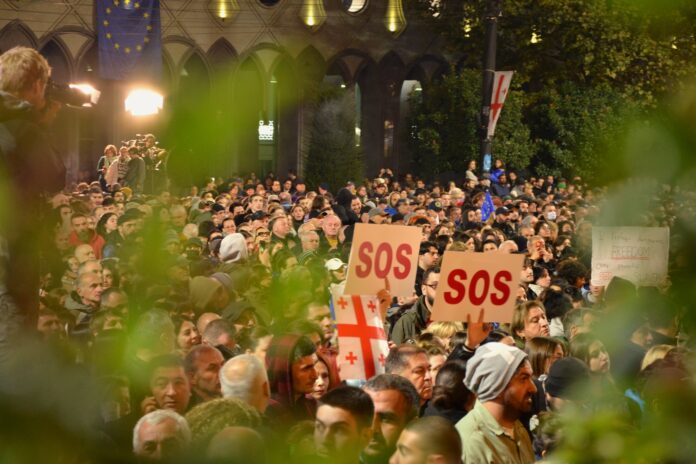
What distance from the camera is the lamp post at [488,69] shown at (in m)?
25.4

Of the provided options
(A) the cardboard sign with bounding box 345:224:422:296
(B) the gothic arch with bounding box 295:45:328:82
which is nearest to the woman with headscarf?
(A) the cardboard sign with bounding box 345:224:422:296

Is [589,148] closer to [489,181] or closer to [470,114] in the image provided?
[489,181]

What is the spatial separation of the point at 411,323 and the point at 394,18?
31.0 meters

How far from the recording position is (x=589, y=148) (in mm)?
1364

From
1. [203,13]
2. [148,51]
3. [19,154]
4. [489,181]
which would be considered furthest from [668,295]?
[203,13]

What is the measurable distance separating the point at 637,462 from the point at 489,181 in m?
25.4

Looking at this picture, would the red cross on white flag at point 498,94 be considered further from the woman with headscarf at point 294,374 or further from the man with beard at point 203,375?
the man with beard at point 203,375

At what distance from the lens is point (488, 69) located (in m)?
27.0

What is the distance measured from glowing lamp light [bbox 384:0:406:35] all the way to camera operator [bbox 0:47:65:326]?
121 ft

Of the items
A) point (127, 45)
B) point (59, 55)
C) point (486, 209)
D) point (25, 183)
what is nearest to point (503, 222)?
point (486, 209)

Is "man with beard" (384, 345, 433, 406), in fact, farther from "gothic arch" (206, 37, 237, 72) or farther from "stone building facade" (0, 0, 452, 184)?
"gothic arch" (206, 37, 237, 72)

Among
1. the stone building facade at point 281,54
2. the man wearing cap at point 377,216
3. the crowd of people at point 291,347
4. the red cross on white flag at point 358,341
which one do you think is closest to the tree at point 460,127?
the stone building facade at point 281,54

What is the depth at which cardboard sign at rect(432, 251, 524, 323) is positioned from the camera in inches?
270

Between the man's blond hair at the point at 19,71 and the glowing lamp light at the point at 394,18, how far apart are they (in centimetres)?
3692
